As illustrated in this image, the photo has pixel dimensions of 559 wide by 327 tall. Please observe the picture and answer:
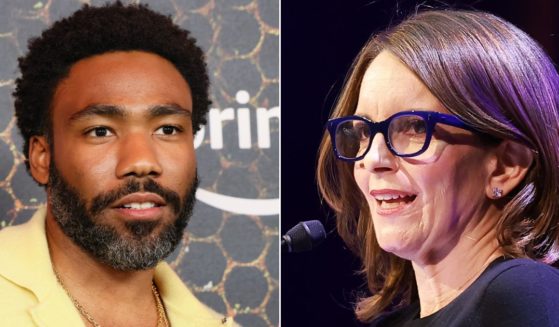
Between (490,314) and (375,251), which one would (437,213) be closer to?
(490,314)

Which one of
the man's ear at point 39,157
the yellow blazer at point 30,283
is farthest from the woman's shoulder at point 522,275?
the man's ear at point 39,157

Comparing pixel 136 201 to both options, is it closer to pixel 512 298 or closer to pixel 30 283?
pixel 30 283

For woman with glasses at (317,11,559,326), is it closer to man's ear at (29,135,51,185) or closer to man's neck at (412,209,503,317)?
man's neck at (412,209,503,317)

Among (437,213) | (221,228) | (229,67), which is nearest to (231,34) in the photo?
(229,67)

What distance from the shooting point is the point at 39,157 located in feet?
6.47

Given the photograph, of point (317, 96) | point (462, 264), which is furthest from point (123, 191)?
point (462, 264)

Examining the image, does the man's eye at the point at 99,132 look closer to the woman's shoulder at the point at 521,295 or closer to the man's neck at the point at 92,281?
the man's neck at the point at 92,281

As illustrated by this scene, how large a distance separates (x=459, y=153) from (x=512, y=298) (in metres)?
0.30

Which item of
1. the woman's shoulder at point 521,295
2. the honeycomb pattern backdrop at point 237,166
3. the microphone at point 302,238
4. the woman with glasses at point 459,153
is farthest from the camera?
the honeycomb pattern backdrop at point 237,166

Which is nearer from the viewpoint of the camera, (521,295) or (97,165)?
(521,295)

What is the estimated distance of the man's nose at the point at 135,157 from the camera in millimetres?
1915

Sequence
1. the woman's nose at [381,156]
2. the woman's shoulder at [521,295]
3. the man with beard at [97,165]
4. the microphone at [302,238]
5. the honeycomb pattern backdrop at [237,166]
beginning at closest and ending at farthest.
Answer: the woman's shoulder at [521,295], the woman's nose at [381,156], the microphone at [302,238], the man with beard at [97,165], the honeycomb pattern backdrop at [237,166]

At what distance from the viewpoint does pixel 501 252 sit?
1.50 m

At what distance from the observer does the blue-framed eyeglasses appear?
4.89ft
